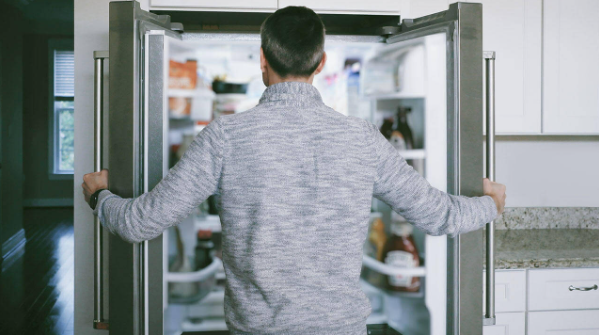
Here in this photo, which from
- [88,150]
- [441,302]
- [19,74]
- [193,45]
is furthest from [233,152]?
[19,74]

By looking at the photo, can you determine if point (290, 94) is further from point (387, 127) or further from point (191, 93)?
point (387, 127)

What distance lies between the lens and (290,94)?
2.96ft

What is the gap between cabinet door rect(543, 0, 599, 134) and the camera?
189cm

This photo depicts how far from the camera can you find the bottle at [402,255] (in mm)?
1535

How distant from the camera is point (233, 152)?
87 cm

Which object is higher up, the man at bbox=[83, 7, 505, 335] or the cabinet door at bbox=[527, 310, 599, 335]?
the man at bbox=[83, 7, 505, 335]

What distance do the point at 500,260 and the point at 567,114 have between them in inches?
26.6

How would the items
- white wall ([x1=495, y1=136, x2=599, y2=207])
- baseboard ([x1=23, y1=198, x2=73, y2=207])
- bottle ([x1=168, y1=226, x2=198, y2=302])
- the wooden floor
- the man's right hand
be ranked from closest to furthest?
A: the man's right hand
bottle ([x1=168, y1=226, x2=198, y2=302])
white wall ([x1=495, y1=136, x2=599, y2=207])
the wooden floor
baseboard ([x1=23, y1=198, x2=73, y2=207])

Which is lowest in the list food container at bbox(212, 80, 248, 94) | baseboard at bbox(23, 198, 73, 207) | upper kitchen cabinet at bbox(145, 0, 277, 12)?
baseboard at bbox(23, 198, 73, 207)

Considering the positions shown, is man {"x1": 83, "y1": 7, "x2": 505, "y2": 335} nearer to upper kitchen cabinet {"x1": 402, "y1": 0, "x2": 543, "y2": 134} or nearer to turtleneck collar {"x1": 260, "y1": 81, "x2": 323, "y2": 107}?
turtleneck collar {"x1": 260, "y1": 81, "x2": 323, "y2": 107}

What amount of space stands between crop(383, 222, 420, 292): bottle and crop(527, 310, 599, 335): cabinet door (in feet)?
1.83

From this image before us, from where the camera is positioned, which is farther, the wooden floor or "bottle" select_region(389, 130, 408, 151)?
the wooden floor

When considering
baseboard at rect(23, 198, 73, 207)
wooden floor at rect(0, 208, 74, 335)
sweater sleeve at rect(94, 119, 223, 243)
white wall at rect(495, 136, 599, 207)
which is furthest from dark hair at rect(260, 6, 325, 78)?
baseboard at rect(23, 198, 73, 207)

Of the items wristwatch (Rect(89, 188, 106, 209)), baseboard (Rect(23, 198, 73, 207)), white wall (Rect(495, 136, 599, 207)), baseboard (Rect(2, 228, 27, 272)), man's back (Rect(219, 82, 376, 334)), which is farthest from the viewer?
baseboard (Rect(23, 198, 73, 207))
